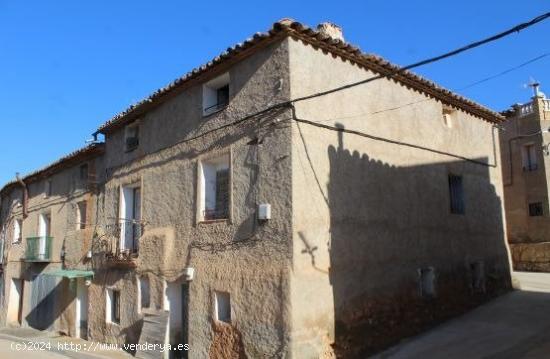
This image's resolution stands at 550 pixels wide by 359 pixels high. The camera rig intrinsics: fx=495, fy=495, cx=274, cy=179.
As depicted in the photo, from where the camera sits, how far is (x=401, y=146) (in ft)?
39.0

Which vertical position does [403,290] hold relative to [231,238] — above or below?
below

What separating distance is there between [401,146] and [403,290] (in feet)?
11.1

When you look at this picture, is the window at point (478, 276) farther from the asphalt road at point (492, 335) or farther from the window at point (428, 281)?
the window at point (428, 281)

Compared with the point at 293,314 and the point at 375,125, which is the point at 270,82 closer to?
the point at 375,125

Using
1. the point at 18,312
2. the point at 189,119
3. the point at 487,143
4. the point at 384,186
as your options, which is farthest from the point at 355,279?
the point at 18,312

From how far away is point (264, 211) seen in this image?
31.0 feet

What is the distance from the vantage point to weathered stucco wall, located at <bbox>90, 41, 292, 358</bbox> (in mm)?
9281

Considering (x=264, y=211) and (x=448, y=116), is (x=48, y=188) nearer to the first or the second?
(x=264, y=211)

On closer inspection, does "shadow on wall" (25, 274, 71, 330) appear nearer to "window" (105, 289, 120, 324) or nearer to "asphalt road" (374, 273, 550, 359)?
"window" (105, 289, 120, 324)

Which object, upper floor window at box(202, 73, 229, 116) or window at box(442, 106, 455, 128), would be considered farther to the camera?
window at box(442, 106, 455, 128)

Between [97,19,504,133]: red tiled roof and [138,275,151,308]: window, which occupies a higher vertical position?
[97,19,504,133]: red tiled roof

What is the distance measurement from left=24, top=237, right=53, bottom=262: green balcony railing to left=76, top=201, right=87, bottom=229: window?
2122mm

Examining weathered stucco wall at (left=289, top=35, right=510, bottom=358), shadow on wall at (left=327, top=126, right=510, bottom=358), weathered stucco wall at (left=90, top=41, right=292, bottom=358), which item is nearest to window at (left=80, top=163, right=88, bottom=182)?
weathered stucco wall at (left=90, top=41, right=292, bottom=358)

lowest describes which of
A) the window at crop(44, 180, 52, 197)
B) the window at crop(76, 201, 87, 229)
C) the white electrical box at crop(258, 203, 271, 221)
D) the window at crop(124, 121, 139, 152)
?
the white electrical box at crop(258, 203, 271, 221)
